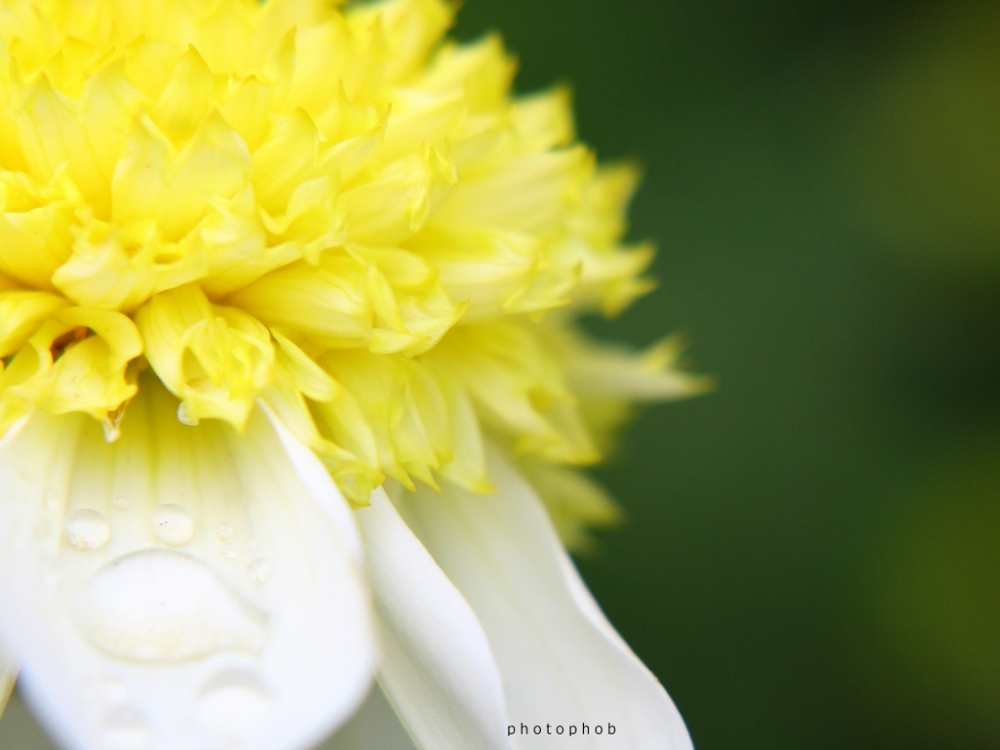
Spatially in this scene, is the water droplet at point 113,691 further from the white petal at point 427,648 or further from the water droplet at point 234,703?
the white petal at point 427,648

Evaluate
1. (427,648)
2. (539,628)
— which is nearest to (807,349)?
(539,628)

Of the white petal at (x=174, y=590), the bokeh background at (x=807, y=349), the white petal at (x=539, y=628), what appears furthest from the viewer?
the bokeh background at (x=807, y=349)

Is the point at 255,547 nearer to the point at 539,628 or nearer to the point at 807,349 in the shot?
the point at 539,628

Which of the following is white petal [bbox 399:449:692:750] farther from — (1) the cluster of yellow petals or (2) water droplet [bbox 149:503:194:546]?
(2) water droplet [bbox 149:503:194:546]

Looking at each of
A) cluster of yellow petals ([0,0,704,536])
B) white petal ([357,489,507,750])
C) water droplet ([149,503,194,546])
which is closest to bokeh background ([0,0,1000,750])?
cluster of yellow petals ([0,0,704,536])

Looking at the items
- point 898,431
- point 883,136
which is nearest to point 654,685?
point 898,431

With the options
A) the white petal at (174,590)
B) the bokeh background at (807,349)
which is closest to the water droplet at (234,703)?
the white petal at (174,590)

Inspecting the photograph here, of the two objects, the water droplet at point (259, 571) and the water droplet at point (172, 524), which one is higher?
the water droplet at point (172, 524)
